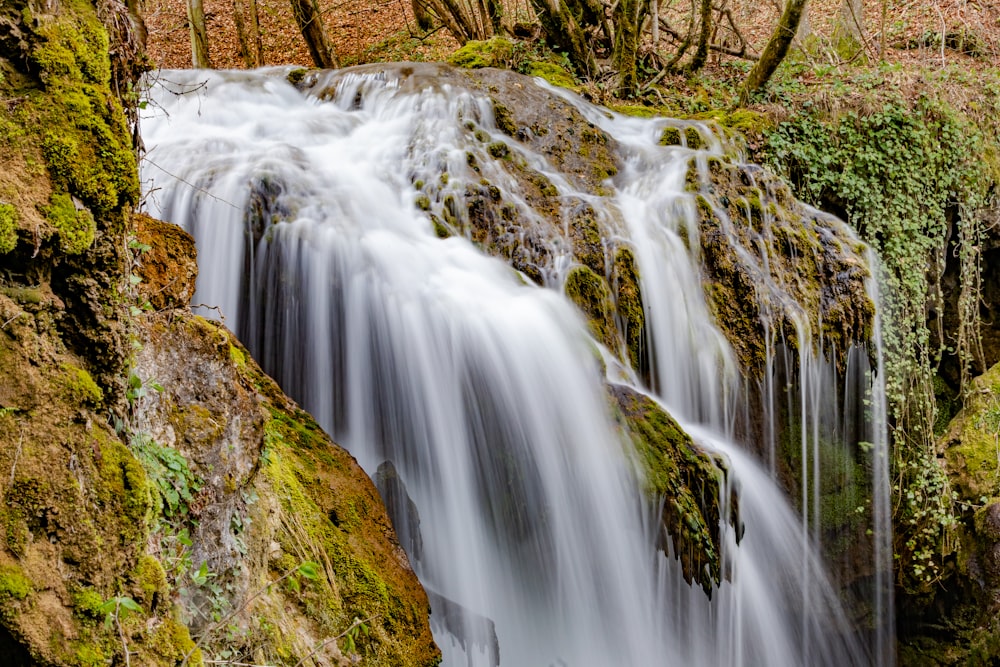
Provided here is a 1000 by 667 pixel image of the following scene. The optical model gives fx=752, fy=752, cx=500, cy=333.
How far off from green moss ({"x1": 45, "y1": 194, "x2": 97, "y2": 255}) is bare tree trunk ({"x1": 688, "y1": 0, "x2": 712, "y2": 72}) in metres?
9.07

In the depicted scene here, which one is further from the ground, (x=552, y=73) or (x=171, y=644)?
(x=552, y=73)

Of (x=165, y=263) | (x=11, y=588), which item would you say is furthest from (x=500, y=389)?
(x=11, y=588)

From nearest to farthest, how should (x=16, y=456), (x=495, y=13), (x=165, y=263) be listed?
(x=16, y=456)
(x=165, y=263)
(x=495, y=13)

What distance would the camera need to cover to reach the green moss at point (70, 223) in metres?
1.85

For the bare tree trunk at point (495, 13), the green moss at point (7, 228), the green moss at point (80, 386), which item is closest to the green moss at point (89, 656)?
the green moss at point (80, 386)

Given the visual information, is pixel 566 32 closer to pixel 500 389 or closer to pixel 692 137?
pixel 692 137

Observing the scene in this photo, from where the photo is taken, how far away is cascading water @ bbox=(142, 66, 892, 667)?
4285mm

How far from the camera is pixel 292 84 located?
8117 mm

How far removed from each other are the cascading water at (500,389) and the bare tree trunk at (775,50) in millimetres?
3281

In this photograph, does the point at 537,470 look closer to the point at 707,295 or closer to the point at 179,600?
the point at 707,295

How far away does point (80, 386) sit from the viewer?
1800 millimetres

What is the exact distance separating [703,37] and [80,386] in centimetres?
947

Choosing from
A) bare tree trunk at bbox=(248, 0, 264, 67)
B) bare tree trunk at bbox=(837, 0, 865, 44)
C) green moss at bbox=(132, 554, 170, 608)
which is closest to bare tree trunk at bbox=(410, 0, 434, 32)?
bare tree trunk at bbox=(248, 0, 264, 67)

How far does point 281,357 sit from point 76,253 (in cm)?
279
